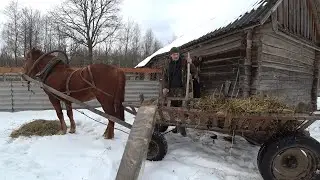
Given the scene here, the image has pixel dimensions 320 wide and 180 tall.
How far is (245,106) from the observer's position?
4.37m

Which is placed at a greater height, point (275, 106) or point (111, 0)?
point (111, 0)

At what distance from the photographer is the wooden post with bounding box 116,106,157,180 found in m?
3.93

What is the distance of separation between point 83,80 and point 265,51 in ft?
15.7

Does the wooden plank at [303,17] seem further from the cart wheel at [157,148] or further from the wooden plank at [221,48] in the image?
the cart wheel at [157,148]

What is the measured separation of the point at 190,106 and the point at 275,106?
1.23 meters

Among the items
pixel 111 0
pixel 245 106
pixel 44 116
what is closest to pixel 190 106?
pixel 245 106

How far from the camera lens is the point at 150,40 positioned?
68.9 m

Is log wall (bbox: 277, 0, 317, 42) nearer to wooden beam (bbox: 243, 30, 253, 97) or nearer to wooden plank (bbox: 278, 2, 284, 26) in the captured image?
wooden plank (bbox: 278, 2, 284, 26)

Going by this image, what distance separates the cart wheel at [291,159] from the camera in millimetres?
4125

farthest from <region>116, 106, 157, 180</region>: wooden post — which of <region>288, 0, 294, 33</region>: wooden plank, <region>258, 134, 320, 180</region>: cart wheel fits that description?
<region>288, 0, 294, 33</region>: wooden plank

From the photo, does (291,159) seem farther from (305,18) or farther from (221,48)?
(305,18)

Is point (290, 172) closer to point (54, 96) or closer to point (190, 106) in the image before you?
point (190, 106)

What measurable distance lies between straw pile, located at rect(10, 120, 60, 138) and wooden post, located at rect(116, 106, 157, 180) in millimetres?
3248

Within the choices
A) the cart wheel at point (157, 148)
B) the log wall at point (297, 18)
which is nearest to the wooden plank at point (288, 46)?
the log wall at point (297, 18)
